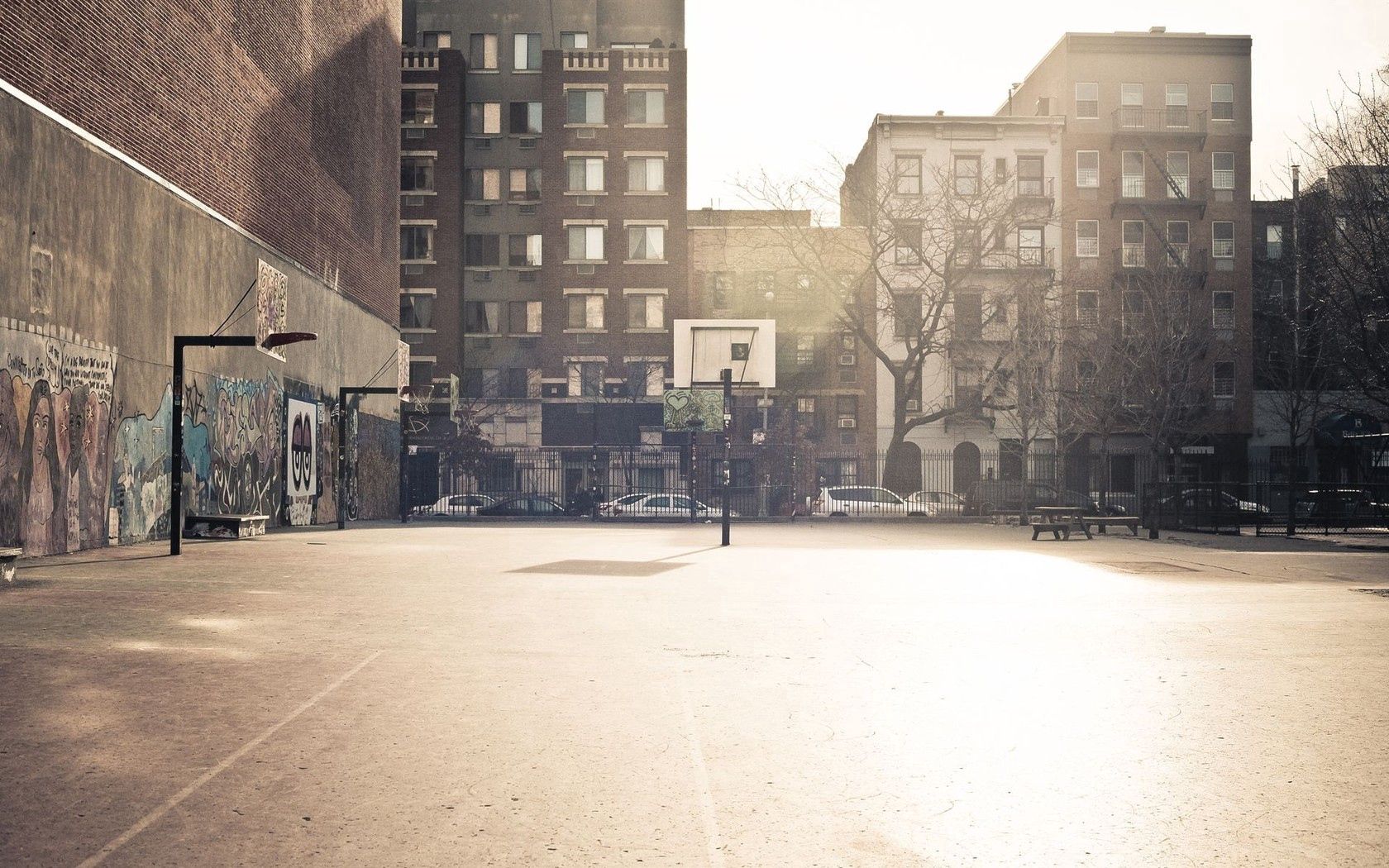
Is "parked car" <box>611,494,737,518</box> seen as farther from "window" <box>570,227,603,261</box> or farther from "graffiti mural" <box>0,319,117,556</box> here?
"graffiti mural" <box>0,319,117,556</box>

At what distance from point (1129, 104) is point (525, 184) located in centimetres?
2970

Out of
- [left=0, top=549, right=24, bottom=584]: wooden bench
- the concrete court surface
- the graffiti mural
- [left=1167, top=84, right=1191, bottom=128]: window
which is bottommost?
the concrete court surface

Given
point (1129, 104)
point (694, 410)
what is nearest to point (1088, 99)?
point (1129, 104)

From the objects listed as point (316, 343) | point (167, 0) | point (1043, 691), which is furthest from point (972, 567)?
point (316, 343)

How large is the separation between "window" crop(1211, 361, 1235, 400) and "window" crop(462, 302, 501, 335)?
113 feet

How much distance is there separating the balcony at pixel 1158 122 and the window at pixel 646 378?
24906mm

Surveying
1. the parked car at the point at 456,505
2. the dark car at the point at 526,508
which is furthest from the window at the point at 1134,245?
the parked car at the point at 456,505

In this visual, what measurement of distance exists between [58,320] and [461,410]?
3642 cm

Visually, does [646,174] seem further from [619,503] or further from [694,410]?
[619,503]

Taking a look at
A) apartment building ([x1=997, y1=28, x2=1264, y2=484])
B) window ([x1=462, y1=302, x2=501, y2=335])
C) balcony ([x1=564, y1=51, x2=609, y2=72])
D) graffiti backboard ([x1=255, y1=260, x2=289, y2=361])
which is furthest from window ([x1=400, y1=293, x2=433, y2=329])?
apartment building ([x1=997, y1=28, x2=1264, y2=484])

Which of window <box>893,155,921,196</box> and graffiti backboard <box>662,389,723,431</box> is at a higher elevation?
window <box>893,155,921,196</box>

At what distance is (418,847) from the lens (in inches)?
190

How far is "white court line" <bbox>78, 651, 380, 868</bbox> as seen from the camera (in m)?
4.71

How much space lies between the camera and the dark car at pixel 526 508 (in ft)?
Answer: 138
